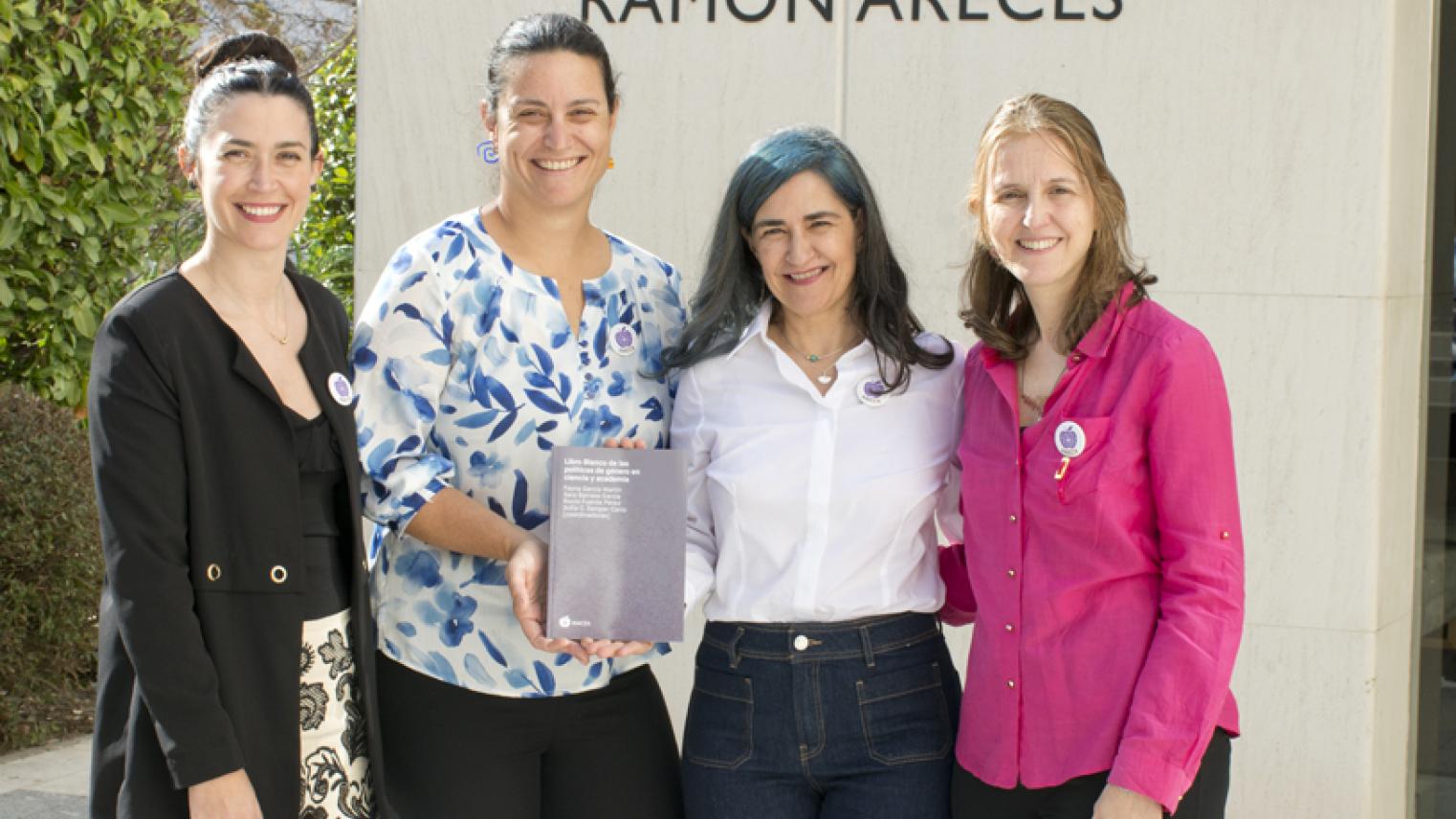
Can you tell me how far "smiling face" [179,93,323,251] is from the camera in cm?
256

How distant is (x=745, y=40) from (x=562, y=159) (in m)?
2.14

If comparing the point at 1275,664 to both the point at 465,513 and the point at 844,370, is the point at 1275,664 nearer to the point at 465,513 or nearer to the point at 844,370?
the point at 844,370

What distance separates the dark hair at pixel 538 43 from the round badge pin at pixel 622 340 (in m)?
0.47

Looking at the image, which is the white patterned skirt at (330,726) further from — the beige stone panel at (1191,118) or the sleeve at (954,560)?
the beige stone panel at (1191,118)

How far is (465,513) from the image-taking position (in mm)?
2688

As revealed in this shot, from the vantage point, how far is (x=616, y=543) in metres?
2.63

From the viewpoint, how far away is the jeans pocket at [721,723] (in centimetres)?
266

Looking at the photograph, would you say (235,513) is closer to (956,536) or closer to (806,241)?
(806,241)

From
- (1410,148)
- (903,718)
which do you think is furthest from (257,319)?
(1410,148)

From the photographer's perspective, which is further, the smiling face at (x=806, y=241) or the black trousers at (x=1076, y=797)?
the smiling face at (x=806, y=241)

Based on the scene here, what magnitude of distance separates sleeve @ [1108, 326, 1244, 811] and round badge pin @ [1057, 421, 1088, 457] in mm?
108

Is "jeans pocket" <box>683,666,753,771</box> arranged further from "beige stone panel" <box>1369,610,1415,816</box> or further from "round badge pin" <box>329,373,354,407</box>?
"beige stone panel" <box>1369,610,1415,816</box>

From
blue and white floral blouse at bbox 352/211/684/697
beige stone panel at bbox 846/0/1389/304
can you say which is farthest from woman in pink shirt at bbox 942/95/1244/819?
beige stone panel at bbox 846/0/1389/304

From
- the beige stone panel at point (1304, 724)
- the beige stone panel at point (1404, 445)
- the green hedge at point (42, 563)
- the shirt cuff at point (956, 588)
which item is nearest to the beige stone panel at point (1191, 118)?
the beige stone panel at point (1404, 445)
